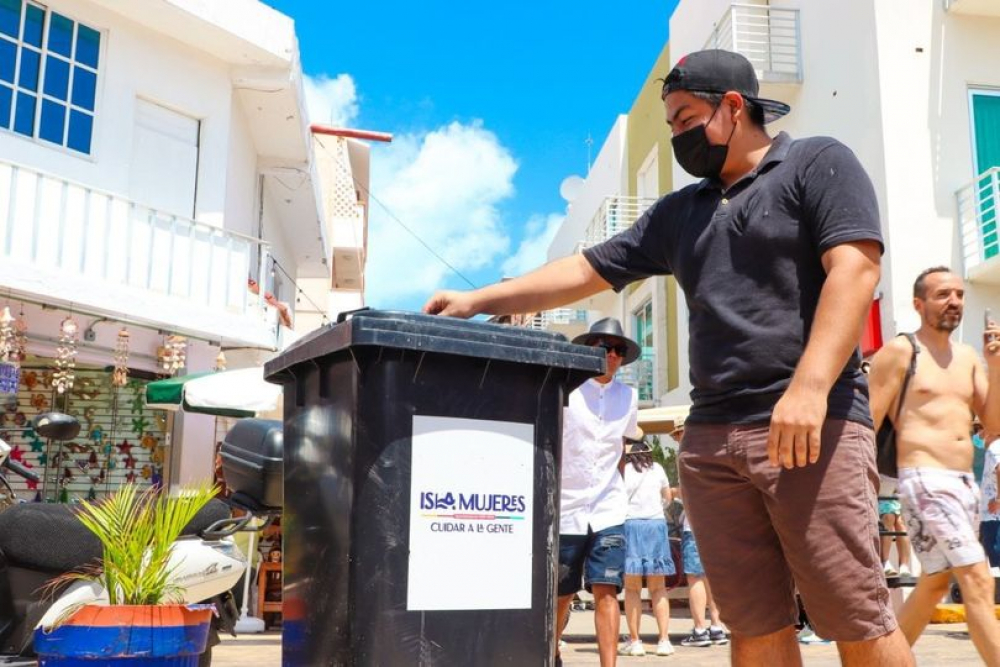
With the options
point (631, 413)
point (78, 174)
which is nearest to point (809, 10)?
point (78, 174)

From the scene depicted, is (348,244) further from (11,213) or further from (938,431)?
(938,431)

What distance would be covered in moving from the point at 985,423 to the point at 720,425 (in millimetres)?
2807

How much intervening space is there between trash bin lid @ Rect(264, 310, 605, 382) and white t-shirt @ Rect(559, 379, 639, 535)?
2.44m

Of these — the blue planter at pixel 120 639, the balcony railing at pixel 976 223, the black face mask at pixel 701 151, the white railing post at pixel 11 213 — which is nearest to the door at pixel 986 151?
the balcony railing at pixel 976 223

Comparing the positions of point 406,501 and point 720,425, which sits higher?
point 720,425

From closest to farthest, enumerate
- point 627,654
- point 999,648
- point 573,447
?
point 999,648 → point 573,447 → point 627,654

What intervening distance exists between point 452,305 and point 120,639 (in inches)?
62.9

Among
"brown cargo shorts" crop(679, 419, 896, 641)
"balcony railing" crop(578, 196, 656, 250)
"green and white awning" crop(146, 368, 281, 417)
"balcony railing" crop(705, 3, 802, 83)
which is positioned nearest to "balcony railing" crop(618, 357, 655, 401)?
"balcony railing" crop(578, 196, 656, 250)

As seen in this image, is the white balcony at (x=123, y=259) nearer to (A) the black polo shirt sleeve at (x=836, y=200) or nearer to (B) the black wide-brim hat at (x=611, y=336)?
(B) the black wide-brim hat at (x=611, y=336)

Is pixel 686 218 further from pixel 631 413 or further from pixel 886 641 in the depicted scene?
pixel 631 413

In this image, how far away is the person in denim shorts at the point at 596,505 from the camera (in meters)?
5.59

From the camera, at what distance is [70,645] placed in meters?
3.52

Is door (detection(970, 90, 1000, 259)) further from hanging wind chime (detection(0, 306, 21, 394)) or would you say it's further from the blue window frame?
hanging wind chime (detection(0, 306, 21, 394))

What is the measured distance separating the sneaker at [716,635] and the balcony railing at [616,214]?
15.0m
